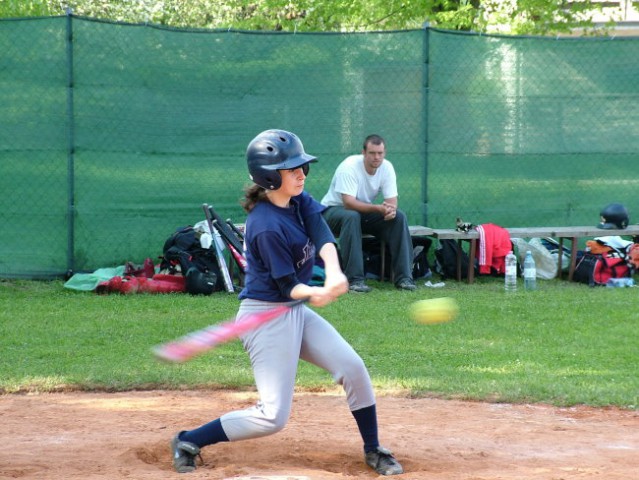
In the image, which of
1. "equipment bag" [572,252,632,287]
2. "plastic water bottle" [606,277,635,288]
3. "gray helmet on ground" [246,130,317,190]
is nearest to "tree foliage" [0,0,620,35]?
"equipment bag" [572,252,632,287]

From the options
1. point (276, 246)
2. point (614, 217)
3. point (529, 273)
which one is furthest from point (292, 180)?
point (614, 217)

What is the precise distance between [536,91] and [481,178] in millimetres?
1259

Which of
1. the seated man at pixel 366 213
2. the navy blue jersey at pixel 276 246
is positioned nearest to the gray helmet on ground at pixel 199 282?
the seated man at pixel 366 213

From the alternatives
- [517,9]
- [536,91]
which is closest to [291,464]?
[536,91]

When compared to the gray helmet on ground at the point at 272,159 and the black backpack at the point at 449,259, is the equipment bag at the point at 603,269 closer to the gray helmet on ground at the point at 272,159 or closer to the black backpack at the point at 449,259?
the black backpack at the point at 449,259

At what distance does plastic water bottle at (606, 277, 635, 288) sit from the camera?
10.9m

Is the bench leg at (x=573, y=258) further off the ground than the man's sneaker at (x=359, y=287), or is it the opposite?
the bench leg at (x=573, y=258)

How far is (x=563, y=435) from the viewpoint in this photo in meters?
5.71

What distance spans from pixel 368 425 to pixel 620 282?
6.68 m

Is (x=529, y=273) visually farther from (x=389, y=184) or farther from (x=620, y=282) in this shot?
(x=389, y=184)

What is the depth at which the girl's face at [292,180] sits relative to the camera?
4680mm

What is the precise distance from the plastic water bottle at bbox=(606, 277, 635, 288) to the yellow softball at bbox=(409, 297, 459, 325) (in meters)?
2.14

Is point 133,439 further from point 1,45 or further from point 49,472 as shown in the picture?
point 1,45

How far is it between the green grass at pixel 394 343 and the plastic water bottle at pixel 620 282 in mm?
319
